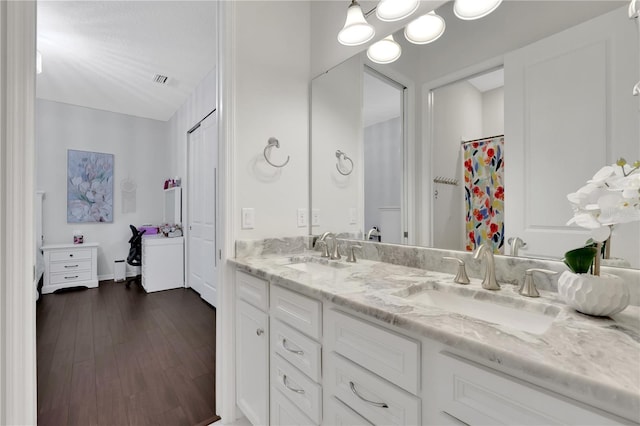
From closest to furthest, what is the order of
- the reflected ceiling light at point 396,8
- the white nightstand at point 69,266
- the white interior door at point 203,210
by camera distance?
1. the reflected ceiling light at point 396,8
2. the white interior door at point 203,210
3. the white nightstand at point 69,266

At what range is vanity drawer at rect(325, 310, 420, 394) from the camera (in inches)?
28.5

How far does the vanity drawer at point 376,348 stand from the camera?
723 mm

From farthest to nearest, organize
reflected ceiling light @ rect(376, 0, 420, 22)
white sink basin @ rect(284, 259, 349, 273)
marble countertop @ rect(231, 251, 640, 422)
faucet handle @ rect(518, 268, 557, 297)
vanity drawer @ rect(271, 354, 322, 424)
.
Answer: white sink basin @ rect(284, 259, 349, 273), reflected ceiling light @ rect(376, 0, 420, 22), vanity drawer @ rect(271, 354, 322, 424), faucet handle @ rect(518, 268, 557, 297), marble countertop @ rect(231, 251, 640, 422)

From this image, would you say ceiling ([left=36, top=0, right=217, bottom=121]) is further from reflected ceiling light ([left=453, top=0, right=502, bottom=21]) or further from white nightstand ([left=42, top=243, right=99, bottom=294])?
white nightstand ([left=42, top=243, right=99, bottom=294])

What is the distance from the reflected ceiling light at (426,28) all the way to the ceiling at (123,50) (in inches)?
72.7

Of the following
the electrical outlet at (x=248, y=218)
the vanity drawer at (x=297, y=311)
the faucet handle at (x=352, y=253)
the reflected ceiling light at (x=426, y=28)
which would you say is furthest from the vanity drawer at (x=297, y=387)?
the reflected ceiling light at (x=426, y=28)

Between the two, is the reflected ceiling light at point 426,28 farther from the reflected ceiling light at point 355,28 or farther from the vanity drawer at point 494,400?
the vanity drawer at point 494,400

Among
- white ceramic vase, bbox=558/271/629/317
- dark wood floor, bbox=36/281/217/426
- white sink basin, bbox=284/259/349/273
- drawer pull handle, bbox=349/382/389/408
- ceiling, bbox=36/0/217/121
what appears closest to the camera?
white ceramic vase, bbox=558/271/629/317

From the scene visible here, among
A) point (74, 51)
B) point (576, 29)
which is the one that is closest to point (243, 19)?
point (576, 29)

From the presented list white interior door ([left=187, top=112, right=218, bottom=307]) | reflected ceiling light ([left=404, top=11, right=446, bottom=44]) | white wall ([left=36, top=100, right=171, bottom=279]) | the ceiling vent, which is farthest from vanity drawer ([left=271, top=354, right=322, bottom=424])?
white wall ([left=36, top=100, right=171, bottom=279])

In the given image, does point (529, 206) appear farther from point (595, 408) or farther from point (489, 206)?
point (595, 408)

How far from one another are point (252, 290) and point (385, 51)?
4.60 ft

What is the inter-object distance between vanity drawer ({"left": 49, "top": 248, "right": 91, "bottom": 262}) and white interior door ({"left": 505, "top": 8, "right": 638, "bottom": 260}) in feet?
17.3

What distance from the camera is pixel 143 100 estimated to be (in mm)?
4270
